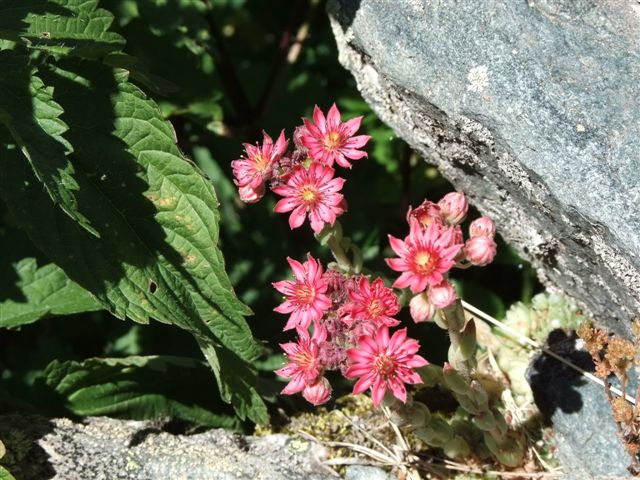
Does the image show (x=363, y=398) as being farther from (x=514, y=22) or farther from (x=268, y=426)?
(x=514, y=22)

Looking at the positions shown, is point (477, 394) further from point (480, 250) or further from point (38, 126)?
point (38, 126)

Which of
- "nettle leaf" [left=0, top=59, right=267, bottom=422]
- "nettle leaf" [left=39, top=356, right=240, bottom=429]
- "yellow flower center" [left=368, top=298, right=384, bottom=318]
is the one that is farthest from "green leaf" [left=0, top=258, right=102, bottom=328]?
"yellow flower center" [left=368, top=298, right=384, bottom=318]

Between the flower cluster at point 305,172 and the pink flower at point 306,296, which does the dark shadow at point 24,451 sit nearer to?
the pink flower at point 306,296

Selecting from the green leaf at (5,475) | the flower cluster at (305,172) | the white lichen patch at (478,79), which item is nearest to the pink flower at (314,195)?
the flower cluster at (305,172)

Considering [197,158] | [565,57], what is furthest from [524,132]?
[197,158]

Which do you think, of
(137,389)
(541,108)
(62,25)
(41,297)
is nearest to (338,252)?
(541,108)

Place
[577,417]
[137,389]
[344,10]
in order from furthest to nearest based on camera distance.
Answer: [137,389] → [344,10] → [577,417]
